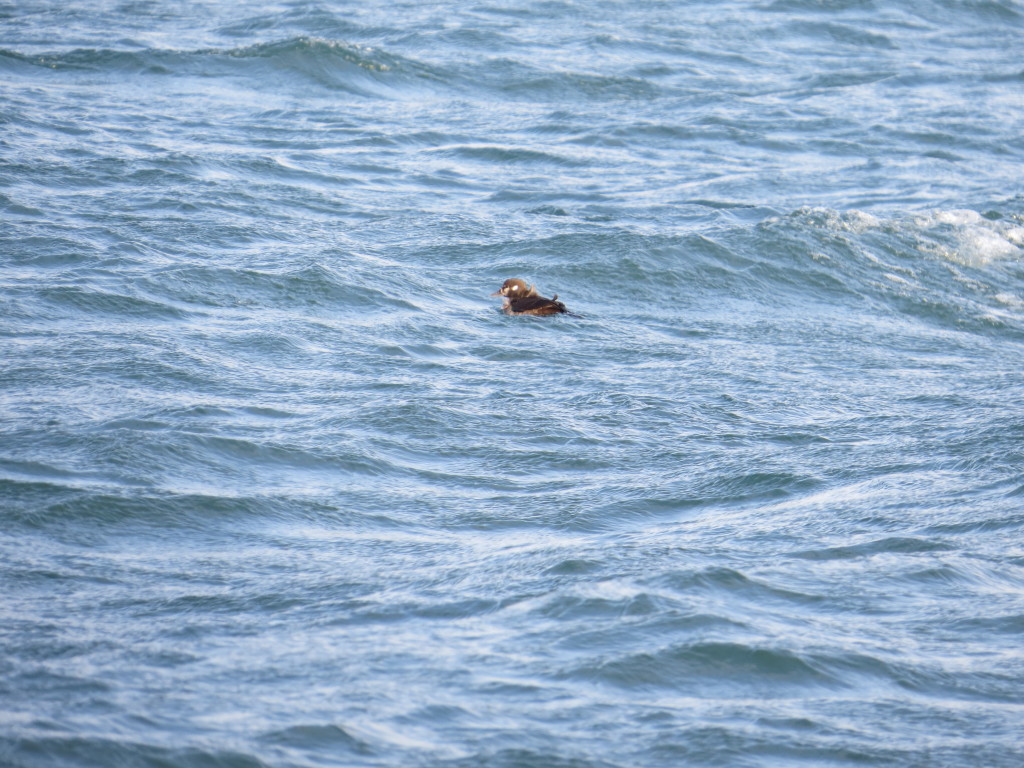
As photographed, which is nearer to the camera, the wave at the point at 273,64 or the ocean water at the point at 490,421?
the ocean water at the point at 490,421

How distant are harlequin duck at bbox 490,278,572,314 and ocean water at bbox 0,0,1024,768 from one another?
0.09m

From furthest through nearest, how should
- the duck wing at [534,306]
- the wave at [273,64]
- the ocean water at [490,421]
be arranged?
the wave at [273,64] < the duck wing at [534,306] < the ocean water at [490,421]

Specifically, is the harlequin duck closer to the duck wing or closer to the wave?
the duck wing

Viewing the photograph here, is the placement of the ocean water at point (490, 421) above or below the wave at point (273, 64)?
below

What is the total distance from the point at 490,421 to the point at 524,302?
6.44ft

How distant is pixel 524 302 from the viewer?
9.23 meters

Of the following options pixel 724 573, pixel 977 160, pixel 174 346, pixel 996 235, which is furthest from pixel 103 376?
pixel 977 160

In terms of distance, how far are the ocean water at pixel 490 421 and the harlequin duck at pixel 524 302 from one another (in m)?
0.09

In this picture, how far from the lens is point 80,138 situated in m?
12.4

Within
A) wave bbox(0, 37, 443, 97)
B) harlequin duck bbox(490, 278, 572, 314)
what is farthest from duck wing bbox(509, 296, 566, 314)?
wave bbox(0, 37, 443, 97)

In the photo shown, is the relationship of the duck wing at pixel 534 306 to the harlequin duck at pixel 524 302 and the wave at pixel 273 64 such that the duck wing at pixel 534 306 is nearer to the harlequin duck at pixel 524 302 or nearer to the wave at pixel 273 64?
the harlequin duck at pixel 524 302

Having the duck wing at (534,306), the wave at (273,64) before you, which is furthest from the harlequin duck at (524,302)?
the wave at (273,64)

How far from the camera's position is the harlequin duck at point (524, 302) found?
30.2 feet

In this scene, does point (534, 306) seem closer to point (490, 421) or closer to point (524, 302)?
point (524, 302)
